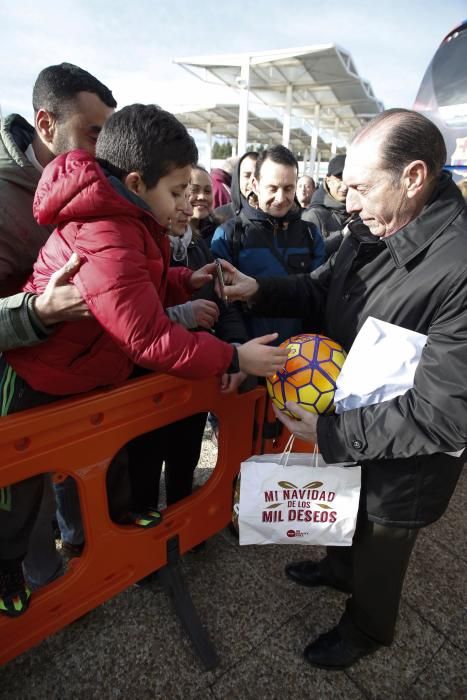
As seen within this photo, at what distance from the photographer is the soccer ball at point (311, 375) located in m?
1.58

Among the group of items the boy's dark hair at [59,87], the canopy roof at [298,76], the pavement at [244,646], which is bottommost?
the pavement at [244,646]

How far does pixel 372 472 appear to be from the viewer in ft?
4.97

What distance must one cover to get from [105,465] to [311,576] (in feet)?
4.61

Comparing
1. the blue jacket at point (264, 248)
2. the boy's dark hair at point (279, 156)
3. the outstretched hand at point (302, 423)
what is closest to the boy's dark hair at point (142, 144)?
the outstretched hand at point (302, 423)

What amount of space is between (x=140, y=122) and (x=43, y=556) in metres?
2.04

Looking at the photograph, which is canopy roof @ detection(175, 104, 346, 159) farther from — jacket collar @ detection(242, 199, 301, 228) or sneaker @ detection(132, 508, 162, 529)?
sneaker @ detection(132, 508, 162, 529)

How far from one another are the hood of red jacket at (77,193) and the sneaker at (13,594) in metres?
1.36

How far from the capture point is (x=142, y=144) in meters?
1.40

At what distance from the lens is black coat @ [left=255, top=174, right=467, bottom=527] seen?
4.06ft

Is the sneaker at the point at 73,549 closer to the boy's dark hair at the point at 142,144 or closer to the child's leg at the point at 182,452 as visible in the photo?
the child's leg at the point at 182,452

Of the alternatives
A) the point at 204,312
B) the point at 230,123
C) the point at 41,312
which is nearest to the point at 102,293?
the point at 41,312

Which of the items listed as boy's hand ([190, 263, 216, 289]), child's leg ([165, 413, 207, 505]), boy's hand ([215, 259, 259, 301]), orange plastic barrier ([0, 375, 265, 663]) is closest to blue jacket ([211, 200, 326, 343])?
boy's hand ([215, 259, 259, 301])

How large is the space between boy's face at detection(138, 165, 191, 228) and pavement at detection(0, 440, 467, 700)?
1.82 metres

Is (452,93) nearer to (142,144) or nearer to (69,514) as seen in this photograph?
(142,144)
